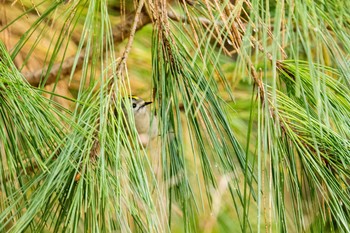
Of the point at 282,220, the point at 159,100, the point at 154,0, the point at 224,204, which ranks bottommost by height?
the point at 224,204

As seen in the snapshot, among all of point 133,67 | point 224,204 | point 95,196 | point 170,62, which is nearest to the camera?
point 95,196

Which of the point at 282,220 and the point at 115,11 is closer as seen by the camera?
the point at 282,220

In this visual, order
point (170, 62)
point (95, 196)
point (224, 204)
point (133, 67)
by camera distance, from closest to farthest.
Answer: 1. point (95, 196)
2. point (170, 62)
3. point (224, 204)
4. point (133, 67)

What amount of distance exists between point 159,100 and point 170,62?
4 cm

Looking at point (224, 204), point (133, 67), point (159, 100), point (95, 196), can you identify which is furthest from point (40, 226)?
point (133, 67)

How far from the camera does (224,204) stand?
142 centimetres

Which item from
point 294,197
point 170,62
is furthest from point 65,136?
point 294,197

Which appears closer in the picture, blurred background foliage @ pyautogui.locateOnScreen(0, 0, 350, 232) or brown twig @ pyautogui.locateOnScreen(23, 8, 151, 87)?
blurred background foliage @ pyautogui.locateOnScreen(0, 0, 350, 232)

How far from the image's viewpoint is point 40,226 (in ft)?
2.09

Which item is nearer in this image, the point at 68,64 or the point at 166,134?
the point at 166,134

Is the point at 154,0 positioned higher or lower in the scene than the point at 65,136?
higher

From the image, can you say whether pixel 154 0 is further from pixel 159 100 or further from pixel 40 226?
pixel 40 226

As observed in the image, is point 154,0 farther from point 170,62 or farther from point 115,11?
point 115,11

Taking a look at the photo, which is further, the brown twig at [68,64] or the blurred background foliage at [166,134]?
the brown twig at [68,64]
